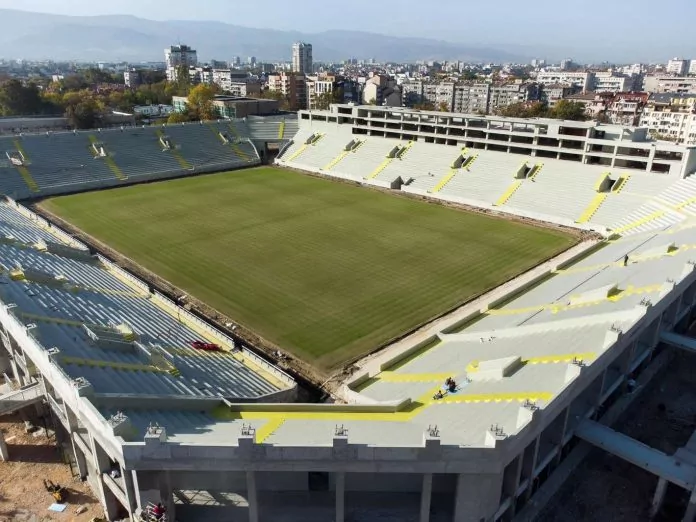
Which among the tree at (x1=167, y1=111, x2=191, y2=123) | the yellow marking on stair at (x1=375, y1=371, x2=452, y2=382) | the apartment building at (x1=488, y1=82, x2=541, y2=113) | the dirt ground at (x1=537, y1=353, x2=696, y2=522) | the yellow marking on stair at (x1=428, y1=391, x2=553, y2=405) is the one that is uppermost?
the apartment building at (x1=488, y1=82, x2=541, y2=113)

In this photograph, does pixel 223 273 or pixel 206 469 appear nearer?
pixel 206 469

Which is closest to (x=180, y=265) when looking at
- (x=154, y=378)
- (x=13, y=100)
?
(x=154, y=378)

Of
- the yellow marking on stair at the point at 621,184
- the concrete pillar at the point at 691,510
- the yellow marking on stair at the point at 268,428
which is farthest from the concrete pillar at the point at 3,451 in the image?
the yellow marking on stair at the point at 621,184

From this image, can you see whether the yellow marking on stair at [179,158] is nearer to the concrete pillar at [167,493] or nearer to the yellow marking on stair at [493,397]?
the yellow marking on stair at [493,397]

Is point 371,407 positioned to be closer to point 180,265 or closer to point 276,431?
point 276,431

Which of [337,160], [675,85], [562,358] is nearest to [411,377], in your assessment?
[562,358]

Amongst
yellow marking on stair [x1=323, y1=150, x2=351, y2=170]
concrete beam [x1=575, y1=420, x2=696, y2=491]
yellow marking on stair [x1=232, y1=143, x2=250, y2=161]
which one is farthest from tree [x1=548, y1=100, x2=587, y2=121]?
concrete beam [x1=575, y1=420, x2=696, y2=491]

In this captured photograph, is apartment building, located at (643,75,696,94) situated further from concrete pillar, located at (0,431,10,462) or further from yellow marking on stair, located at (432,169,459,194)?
concrete pillar, located at (0,431,10,462)

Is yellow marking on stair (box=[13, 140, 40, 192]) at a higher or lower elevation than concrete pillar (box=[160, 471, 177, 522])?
higher
